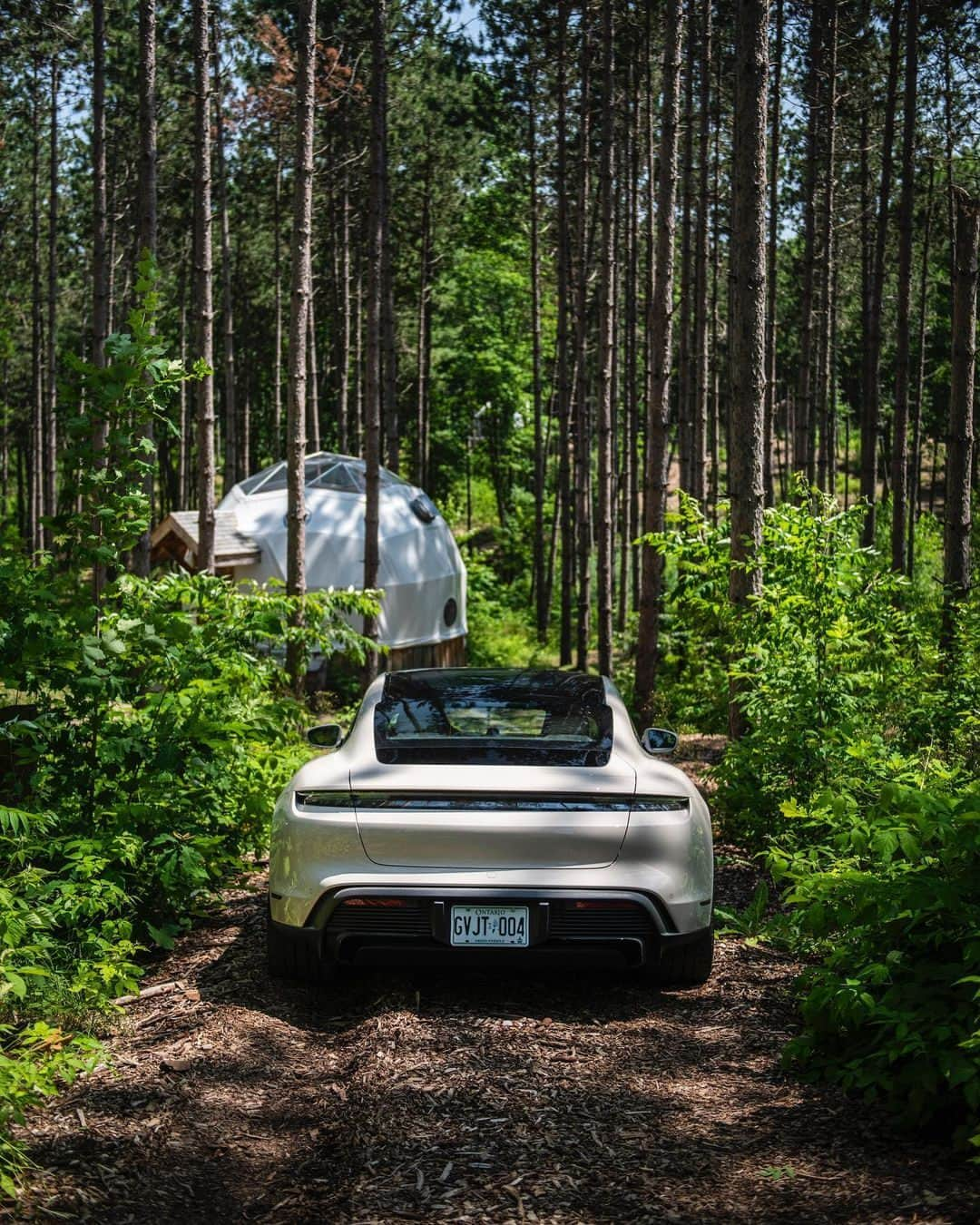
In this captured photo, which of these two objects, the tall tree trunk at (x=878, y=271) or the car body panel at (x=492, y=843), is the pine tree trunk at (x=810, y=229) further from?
the car body panel at (x=492, y=843)

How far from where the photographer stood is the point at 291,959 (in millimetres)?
5750

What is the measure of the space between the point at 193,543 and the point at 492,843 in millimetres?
18301

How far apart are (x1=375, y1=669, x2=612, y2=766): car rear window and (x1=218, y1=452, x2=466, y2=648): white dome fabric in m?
16.7

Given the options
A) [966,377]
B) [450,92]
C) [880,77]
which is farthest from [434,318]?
[966,377]

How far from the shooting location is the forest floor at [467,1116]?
12.3 feet

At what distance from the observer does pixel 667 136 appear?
49.3 ft

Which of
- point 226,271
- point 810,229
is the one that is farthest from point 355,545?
point 226,271

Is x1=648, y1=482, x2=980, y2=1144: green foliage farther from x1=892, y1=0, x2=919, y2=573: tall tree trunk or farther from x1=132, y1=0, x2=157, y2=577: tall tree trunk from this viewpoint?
x1=132, y1=0, x2=157, y2=577: tall tree trunk

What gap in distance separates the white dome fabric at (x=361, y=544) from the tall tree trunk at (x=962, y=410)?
495 inches

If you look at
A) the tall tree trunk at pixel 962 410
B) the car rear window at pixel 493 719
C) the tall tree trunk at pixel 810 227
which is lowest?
the car rear window at pixel 493 719

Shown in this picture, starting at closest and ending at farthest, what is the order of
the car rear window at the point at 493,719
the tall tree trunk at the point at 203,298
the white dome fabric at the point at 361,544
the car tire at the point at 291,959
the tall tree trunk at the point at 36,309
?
the car tire at the point at 291,959, the car rear window at the point at 493,719, the tall tree trunk at the point at 203,298, the white dome fabric at the point at 361,544, the tall tree trunk at the point at 36,309

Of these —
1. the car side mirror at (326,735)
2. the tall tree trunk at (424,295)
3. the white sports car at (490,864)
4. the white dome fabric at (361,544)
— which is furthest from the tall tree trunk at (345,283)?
the white sports car at (490,864)

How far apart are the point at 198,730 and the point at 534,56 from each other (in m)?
24.2

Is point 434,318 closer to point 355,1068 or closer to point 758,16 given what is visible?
point 758,16
